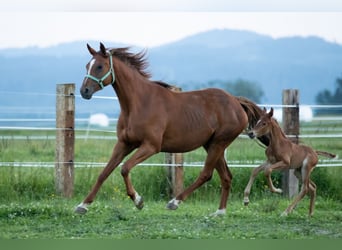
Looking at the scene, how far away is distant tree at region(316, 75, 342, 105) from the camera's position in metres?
59.9

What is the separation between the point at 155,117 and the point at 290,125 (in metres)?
3.62

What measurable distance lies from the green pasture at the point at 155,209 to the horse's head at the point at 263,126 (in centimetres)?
100

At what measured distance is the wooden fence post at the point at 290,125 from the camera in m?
12.7

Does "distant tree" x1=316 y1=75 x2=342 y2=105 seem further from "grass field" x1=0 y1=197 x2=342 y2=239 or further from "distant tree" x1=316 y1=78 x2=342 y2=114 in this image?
"grass field" x1=0 y1=197 x2=342 y2=239

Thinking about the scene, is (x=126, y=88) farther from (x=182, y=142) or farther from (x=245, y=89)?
(x=245, y=89)

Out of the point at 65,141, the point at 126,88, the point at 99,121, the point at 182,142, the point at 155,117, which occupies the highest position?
the point at 126,88

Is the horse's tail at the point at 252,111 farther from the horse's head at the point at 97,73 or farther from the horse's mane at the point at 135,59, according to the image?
the horse's head at the point at 97,73

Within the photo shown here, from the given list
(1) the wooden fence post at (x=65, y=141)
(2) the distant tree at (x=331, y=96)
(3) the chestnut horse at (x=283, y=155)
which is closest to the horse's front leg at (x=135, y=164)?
(3) the chestnut horse at (x=283, y=155)

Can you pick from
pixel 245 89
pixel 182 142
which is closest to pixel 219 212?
pixel 182 142

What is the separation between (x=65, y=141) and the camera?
12219 millimetres

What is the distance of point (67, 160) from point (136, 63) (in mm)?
2619

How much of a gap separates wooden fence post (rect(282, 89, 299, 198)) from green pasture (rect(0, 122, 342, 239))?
22cm

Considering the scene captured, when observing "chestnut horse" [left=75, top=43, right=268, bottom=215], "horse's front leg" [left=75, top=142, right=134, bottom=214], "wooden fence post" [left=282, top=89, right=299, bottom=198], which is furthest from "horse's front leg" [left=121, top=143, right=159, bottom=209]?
"wooden fence post" [left=282, top=89, right=299, bottom=198]

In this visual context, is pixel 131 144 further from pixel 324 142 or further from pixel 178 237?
pixel 324 142
